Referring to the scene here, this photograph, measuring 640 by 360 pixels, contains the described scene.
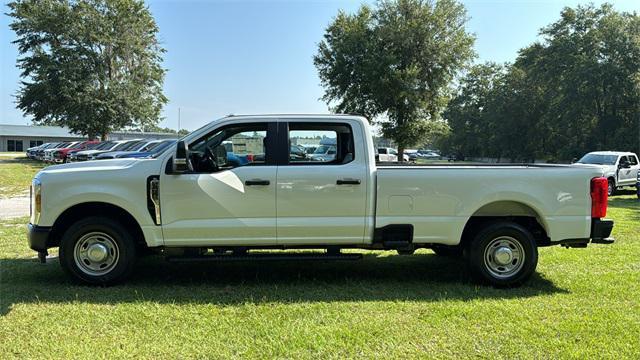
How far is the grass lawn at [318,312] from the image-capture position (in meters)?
4.16

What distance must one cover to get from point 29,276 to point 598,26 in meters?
46.2

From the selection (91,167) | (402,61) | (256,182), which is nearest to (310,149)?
(256,182)

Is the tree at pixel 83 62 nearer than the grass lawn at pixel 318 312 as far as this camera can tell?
No

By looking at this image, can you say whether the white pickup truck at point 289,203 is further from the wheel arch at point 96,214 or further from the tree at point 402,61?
the tree at point 402,61

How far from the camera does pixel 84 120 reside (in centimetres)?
4119

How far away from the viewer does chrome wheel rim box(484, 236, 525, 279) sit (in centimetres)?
595

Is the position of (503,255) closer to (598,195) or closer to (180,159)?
(598,195)

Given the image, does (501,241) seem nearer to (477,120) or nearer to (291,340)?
(291,340)

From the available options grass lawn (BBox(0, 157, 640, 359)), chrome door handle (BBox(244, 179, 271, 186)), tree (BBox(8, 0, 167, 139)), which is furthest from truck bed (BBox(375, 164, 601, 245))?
tree (BBox(8, 0, 167, 139))

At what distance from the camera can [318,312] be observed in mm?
5008

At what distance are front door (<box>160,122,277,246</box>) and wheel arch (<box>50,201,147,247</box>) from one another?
47cm

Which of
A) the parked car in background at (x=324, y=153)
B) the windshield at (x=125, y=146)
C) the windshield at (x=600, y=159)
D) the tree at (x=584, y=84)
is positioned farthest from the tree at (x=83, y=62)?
the parked car in background at (x=324, y=153)

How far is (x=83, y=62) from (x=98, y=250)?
135ft

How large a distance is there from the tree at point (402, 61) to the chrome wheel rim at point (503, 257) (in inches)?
1149
